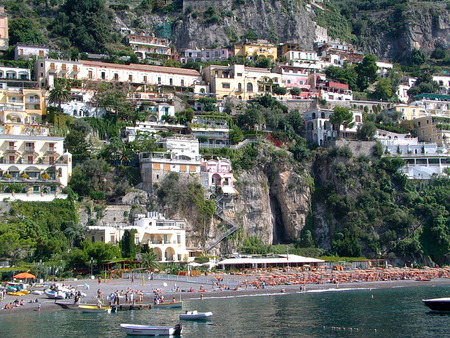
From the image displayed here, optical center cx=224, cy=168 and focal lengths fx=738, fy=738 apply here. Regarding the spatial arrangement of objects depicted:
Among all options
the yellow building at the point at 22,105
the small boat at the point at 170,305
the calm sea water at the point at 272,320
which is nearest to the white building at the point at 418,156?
the calm sea water at the point at 272,320

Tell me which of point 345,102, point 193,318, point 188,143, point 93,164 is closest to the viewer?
point 193,318

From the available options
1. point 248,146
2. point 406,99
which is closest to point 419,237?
point 248,146

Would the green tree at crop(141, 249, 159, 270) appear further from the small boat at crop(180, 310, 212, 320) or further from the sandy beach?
the small boat at crop(180, 310, 212, 320)

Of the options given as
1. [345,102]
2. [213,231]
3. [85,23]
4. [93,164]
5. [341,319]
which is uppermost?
[85,23]

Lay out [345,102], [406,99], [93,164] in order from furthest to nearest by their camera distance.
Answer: [406,99] < [345,102] < [93,164]

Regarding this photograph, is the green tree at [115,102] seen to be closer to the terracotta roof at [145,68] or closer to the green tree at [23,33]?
the terracotta roof at [145,68]

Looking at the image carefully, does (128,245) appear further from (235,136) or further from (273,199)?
(235,136)

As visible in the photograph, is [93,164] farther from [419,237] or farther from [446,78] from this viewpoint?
[446,78]
